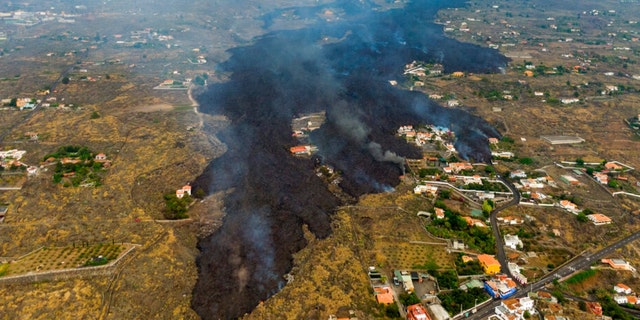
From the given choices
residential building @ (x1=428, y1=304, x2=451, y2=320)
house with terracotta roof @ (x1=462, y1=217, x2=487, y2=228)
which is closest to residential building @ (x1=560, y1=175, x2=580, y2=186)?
house with terracotta roof @ (x1=462, y1=217, x2=487, y2=228)

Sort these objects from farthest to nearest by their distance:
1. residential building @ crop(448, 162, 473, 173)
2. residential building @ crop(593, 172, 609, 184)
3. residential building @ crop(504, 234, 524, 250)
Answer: residential building @ crop(448, 162, 473, 173) < residential building @ crop(593, 172, 609, 184) < residential building @ crop(504, 234, 524, 250)

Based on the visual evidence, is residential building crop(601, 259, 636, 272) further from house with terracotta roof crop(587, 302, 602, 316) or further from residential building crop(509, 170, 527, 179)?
residential building crop(509, 170, 527, 179)

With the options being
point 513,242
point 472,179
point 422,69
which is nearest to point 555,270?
point 513,242

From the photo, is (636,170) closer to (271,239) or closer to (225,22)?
(271,239)

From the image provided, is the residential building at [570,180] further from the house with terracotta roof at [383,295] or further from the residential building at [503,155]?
the house with terracotta roof at [383,295]

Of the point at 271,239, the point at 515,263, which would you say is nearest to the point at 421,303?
the point at 515,263

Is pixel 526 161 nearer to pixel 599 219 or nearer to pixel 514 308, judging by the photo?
pixel 599 219
